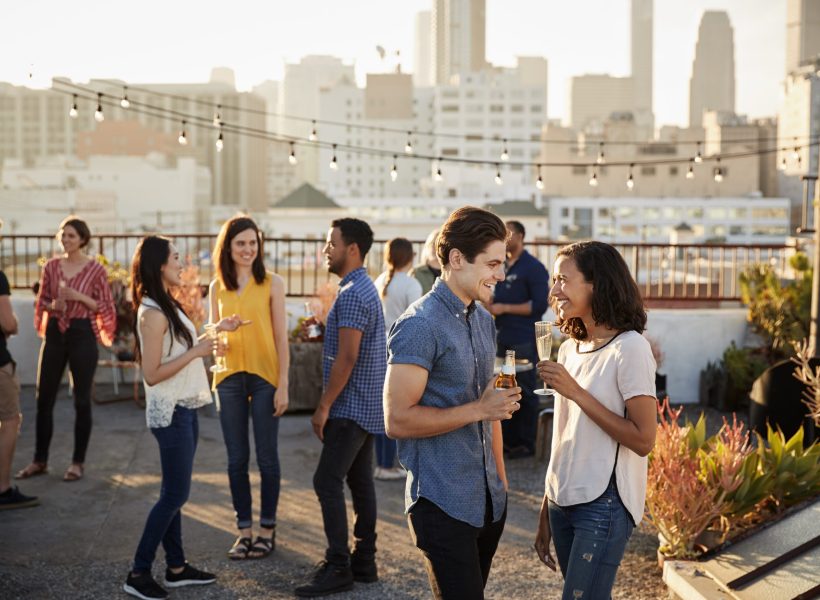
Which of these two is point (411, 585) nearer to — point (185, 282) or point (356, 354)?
point (356, 354)

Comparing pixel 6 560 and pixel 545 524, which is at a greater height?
pixel 545 524

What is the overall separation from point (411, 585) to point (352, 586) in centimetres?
31

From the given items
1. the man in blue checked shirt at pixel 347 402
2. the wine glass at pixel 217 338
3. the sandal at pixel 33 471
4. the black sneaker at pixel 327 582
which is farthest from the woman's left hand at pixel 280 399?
the sandal at pixel 33 471

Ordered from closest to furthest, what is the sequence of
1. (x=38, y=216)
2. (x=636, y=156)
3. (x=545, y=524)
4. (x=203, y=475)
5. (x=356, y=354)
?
(x=545, y=524) < (x=356, y=354) < (x=203, y=475) < (x=38, y=216) < (x=636, y=156)

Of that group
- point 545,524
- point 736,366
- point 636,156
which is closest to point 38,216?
point 636,156

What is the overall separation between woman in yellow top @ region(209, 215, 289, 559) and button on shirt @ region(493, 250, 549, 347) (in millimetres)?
2865

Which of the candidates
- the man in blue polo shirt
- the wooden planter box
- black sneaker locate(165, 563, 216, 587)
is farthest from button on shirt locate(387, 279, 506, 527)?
the wooden planter box

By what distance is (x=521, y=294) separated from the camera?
788 cm

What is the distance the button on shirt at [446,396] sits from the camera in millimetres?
3109

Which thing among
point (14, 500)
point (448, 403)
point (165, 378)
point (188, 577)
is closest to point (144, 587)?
point (188, 577)

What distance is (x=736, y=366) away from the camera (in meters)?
10.2

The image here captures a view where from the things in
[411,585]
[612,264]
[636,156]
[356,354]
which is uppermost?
[636,156]

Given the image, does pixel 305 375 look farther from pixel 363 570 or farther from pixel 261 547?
pixel 363 570

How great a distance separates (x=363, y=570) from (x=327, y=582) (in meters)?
0.25
